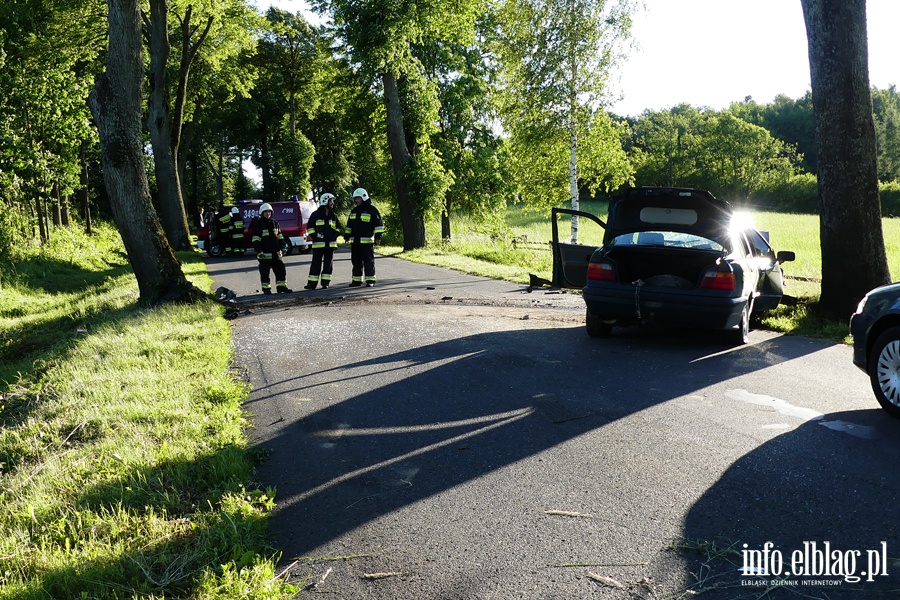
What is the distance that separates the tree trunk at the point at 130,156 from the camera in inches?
452

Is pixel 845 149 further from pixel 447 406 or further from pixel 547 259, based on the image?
pixel 547 259

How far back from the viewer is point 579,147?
28.2 meters

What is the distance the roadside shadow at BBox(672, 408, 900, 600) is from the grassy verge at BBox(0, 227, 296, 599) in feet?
6.06

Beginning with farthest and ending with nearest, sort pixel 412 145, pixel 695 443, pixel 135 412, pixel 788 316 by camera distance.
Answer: pixel 412 145 → pixel 788 316 → pixel 135 412 → pixel 695 443

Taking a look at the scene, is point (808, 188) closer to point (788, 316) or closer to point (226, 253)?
point (226, 253)

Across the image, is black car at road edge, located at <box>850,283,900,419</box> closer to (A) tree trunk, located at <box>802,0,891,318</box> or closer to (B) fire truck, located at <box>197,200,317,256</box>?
(A) tree trunk, located at <box>802,0,891,318</box>

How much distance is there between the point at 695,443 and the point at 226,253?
25682 millimetres

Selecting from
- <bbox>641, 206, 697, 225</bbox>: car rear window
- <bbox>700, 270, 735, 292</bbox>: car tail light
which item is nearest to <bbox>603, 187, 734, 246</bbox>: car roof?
<bbox>641, 206, 697, 225</bbox>: car rear window

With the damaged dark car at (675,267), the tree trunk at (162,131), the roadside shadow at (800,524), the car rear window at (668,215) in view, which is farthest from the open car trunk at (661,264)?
the tree trunk at (162,131)

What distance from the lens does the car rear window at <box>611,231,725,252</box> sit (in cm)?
840

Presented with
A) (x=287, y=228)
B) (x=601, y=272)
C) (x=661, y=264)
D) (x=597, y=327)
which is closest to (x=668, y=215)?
(x=661, y=264)

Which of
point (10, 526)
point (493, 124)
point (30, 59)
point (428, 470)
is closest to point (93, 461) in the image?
point (10, 526)

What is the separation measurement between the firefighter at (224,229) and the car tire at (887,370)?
78.9 ft

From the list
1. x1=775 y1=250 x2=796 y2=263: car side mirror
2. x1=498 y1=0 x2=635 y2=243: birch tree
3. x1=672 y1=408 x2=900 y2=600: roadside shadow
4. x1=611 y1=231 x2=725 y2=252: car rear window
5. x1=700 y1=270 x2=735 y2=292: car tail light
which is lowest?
x1=672 y1=408 x2=900 y2=600: roadside shadow
